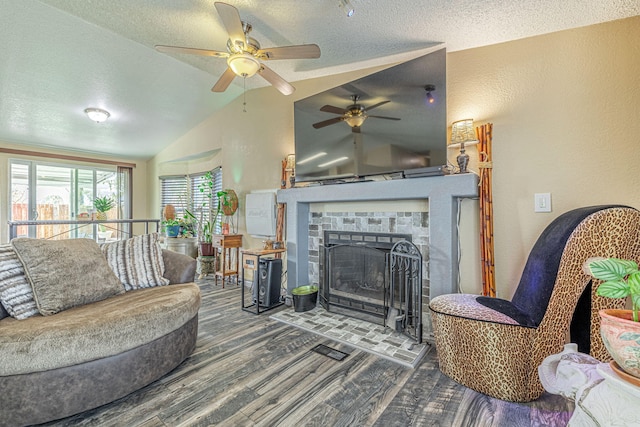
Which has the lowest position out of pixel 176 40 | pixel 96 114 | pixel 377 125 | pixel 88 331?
pixel 88 331

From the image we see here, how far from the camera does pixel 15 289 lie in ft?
Result: 5.60

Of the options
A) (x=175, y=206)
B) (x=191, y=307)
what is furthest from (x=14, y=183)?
(x=191, y=307)

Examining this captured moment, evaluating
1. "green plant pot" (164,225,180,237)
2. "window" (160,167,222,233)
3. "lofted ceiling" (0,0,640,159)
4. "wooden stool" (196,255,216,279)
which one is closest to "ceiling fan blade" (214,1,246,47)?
"lofted ceiling" (0,0,640,159)

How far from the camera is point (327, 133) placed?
291 cm

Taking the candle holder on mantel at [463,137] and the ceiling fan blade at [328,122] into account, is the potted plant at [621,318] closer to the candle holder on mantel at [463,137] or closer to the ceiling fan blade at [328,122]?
the candle holder on mantel at [463,137]

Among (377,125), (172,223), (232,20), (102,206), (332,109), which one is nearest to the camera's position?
(232,20)

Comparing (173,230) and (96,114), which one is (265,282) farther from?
(96,114)

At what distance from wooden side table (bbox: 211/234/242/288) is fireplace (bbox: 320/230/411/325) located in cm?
160

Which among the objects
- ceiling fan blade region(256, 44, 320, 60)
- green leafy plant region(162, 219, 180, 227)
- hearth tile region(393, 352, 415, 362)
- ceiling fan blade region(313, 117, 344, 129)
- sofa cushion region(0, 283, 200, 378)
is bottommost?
hearth tile region(393, 352, 415, 362)

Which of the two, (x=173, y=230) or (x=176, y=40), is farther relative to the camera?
(x=173, y=230)

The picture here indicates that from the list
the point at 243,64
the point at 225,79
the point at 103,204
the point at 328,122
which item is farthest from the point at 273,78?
the point at 103,204

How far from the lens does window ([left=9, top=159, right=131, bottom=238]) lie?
4.75 metres

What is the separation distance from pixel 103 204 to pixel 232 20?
17.1 ft

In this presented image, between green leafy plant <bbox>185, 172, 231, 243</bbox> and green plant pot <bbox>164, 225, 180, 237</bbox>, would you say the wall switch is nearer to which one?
green leafy plant <bbox>185, 172, 231, 243</bbox>
